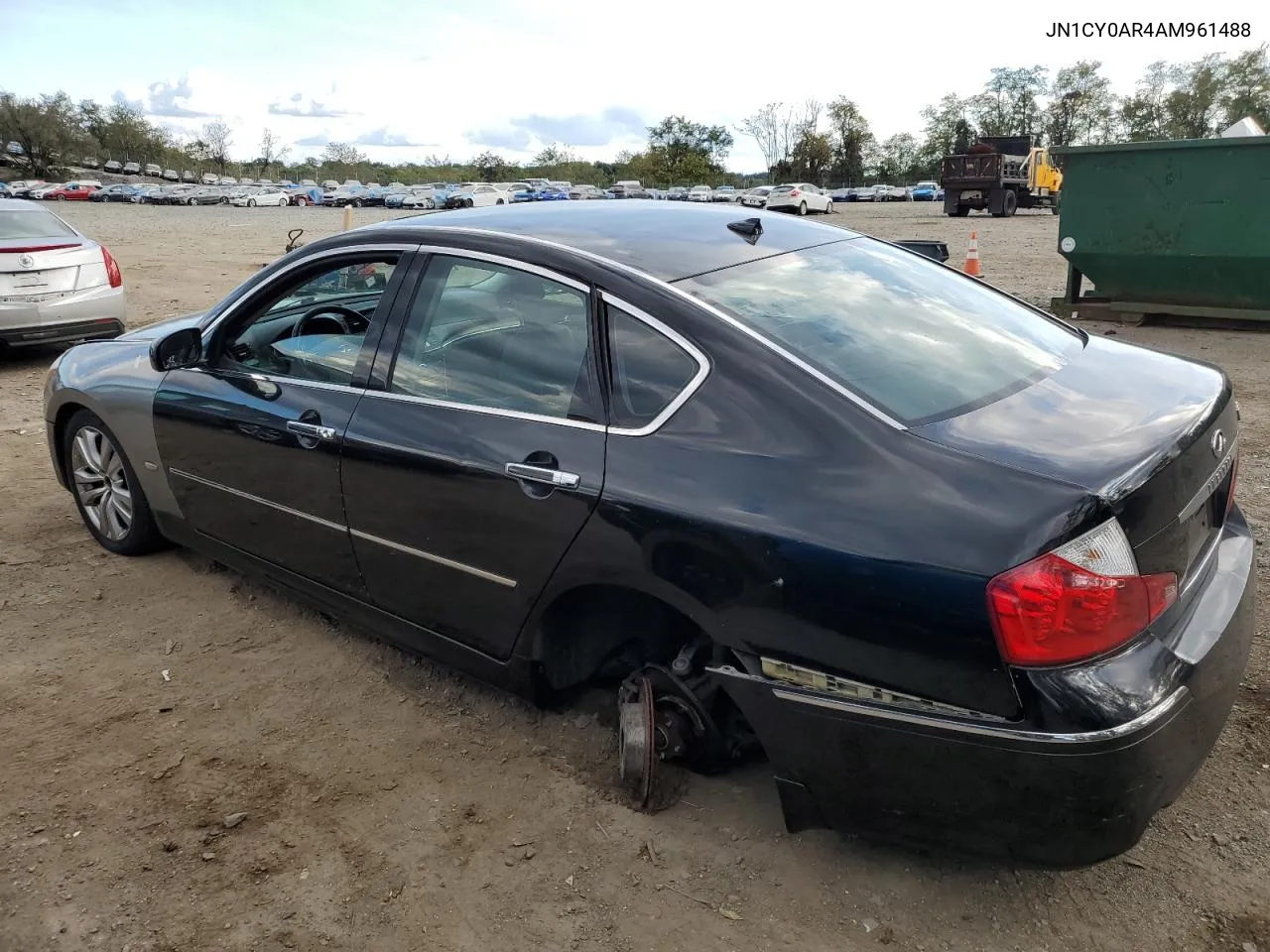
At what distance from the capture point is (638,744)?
268 centimetres

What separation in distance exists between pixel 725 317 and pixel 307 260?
5.57 ft

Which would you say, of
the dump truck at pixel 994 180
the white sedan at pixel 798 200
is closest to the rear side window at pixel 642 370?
the dump truck at pixel 994 180

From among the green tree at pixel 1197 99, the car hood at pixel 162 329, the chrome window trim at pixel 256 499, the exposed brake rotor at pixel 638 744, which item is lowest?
the exposed brake rotor at pixel 638 744

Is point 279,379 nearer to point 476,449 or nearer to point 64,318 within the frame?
point 476,449

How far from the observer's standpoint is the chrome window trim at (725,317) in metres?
2.26

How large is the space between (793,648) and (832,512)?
320mm

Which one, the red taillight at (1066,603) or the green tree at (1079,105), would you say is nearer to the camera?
the red taillight at (1066,603)

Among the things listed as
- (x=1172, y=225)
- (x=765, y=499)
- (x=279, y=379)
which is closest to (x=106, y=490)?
(x=279, y=379)

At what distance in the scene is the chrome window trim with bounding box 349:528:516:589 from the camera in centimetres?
278

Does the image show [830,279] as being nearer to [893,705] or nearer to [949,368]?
[949,368]

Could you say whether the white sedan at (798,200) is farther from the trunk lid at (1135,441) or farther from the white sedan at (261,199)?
the trunk lid at (1135,441)

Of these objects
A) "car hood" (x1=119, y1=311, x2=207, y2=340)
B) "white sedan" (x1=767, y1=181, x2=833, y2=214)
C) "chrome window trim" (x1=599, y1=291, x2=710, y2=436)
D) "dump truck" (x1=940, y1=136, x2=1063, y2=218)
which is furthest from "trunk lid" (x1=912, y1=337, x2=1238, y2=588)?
"white sedan" (x1=767, y1=181, x2=833, y2=214)

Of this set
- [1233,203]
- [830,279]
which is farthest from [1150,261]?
[830,279]

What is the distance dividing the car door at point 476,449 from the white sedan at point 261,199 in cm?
6415
